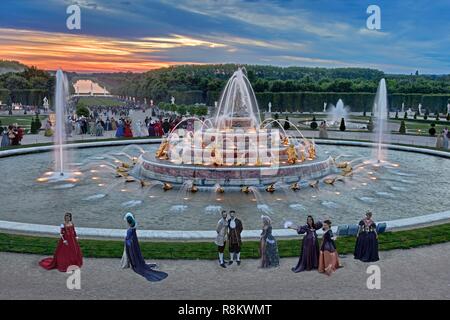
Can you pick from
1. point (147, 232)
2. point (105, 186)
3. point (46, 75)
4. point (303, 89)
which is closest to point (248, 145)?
point (105, 186)

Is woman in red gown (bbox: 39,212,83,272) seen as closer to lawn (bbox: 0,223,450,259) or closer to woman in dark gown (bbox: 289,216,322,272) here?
lawn (bbox: 0,223,450,259)

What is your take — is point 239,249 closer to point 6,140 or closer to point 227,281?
point 227,281

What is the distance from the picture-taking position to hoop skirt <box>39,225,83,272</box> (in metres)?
12.1

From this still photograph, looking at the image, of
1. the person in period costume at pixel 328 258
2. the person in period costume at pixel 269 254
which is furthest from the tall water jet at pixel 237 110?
the person in period costume at pixel 328 258

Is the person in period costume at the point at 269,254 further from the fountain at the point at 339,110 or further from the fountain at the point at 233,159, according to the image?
the fountain at the point at 339,110

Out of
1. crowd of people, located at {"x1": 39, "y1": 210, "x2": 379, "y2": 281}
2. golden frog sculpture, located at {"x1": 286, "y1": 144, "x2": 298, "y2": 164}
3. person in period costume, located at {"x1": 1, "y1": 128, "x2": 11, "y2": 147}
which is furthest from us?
person in period costume, located at {"x1": 1, "y1": 128, "x2": 11, "y2": 147}

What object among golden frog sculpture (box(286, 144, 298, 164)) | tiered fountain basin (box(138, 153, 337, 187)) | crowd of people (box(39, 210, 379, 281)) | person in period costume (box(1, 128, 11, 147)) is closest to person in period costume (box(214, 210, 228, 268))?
crowd of people (box(39, 210, 379, 281))

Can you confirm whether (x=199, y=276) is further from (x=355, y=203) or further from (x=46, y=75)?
(x=46, y=75)

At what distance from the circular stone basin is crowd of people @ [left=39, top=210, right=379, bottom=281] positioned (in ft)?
10.7

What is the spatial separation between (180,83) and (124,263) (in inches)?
5286

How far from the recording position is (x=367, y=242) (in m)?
13.0

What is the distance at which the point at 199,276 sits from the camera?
1188 centimetres

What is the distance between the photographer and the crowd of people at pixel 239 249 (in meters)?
12.1

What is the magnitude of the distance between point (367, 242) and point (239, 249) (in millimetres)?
3314
